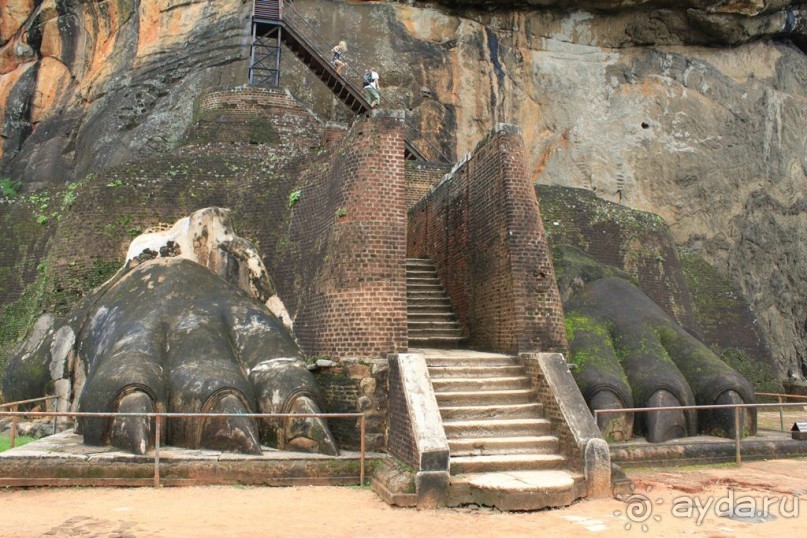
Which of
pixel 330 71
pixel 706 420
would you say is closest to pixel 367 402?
pixel 706 420

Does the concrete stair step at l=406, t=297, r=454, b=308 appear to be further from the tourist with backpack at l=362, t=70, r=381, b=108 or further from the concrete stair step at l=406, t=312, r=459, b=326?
the tourist with backpack at l=362, t=70, r=381, b=108

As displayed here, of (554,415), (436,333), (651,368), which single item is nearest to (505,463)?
(554,415)

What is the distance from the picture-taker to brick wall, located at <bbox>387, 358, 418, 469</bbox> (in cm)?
741

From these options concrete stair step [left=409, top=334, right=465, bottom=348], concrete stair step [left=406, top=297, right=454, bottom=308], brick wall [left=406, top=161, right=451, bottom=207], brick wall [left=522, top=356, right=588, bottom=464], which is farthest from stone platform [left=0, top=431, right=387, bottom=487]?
brick wall [left=406, top=161, right=451, bottom=207]

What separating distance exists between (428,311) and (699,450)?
4892 millimetres

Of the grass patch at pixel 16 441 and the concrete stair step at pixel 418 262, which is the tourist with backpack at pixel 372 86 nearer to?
the concrete stair step at pixel 418 262

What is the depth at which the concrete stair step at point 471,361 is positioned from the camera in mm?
9016

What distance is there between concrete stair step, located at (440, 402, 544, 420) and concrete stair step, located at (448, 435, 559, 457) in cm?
40

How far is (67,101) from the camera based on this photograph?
28.6 metres

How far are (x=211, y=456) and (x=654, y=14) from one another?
27044 mm

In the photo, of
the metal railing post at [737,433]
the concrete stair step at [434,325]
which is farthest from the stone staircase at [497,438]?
the metal railing post at [737,433]

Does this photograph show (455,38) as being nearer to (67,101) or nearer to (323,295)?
(67,101)

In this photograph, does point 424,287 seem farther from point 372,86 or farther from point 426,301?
point 372,86

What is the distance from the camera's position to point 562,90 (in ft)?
92.4
